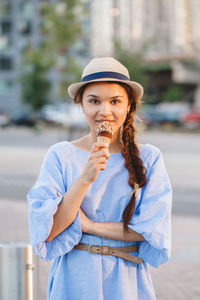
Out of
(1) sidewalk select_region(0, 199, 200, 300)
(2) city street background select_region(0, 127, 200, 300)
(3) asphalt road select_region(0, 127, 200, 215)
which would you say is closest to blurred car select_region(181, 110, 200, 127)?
(3) asphalt road select_region(0, 127, 200, 215)

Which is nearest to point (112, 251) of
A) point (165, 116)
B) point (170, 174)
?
point (170, 174)

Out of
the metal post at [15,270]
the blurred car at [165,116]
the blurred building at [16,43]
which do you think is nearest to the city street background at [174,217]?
the metal post at [15,270]

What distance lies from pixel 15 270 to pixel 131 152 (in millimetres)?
1061

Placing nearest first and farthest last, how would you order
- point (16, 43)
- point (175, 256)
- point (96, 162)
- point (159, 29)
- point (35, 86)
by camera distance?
1. point (96, 162)
2. point (175, 256)
3. point (35, 86)
4. point (159, 29)
5. point (16, 43)

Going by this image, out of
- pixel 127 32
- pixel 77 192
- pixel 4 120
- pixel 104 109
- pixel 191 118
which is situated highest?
pixel 127 32

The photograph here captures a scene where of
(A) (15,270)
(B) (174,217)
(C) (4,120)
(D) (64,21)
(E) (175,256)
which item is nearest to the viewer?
(A) (15,270)

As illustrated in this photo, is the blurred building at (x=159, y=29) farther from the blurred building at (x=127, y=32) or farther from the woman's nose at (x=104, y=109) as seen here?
the woman's nose at (x=104, y=109)

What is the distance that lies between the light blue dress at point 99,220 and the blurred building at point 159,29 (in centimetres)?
5175

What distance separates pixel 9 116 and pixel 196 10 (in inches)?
938

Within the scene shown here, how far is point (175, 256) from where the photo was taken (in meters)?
6.29

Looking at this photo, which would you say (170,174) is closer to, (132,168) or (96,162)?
(132,168)

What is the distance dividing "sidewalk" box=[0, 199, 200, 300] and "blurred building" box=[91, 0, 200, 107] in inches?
1809

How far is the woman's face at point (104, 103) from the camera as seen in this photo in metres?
2.14

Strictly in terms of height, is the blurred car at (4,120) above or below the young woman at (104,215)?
above
